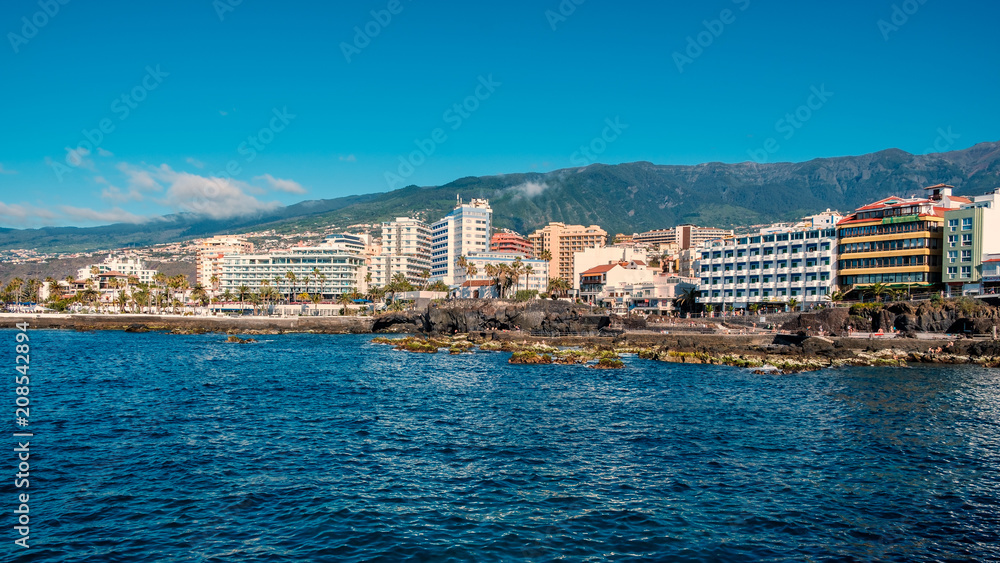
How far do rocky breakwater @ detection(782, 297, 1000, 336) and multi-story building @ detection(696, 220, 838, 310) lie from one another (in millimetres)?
14321

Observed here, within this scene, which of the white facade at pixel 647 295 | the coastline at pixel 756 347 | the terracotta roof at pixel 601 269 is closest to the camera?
the coastline at pixel 756 347

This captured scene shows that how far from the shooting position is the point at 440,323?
115250mm

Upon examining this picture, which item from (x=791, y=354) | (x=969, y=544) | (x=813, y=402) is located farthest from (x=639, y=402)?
Result: (x=791, y=354)

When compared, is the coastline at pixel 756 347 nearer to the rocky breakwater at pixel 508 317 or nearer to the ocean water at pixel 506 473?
the rocky breakwater at pixel 508 317

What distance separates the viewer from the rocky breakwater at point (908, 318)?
247 feet

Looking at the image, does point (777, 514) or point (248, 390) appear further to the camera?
point (248, 390)

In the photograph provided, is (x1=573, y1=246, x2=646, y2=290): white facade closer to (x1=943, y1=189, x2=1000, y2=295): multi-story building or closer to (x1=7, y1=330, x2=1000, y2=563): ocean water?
(x1=943, y1=189, x2=1000, y2=295): multi-story building

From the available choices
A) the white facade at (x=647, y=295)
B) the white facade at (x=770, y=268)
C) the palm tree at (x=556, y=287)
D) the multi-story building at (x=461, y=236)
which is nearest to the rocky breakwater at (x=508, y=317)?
the white facade at (x=647, y=295)

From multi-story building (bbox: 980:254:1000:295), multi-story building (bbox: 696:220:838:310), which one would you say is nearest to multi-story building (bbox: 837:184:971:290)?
multi-story building (bbox: 696:220:838:310)

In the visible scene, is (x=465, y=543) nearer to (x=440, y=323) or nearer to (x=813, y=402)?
(x=813, y=402)

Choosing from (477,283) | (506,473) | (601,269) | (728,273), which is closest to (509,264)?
(477,283)

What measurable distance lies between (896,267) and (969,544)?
8851cm

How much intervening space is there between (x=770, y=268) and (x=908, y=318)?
1225 inches

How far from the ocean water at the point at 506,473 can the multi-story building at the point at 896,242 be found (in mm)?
53420
